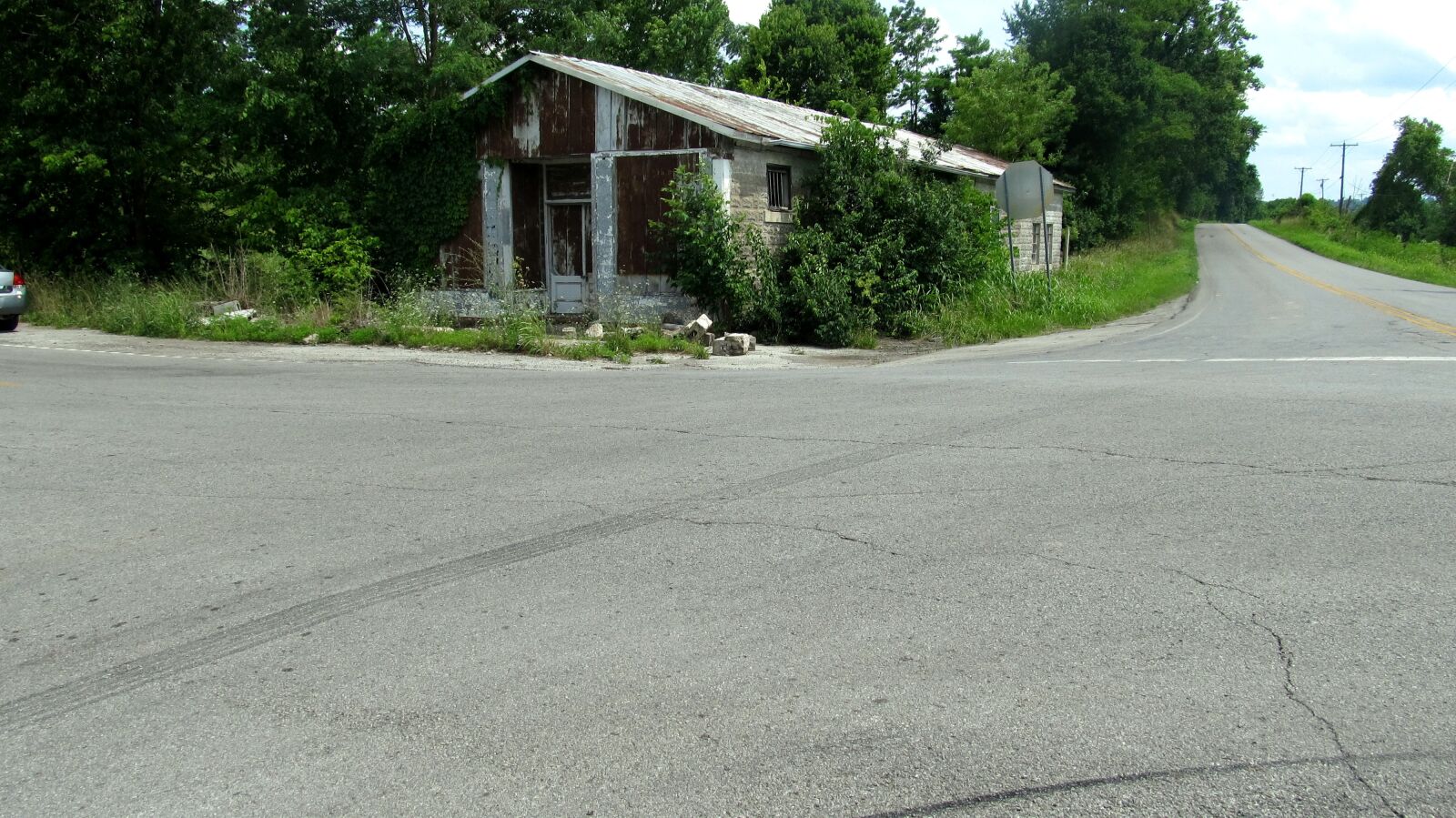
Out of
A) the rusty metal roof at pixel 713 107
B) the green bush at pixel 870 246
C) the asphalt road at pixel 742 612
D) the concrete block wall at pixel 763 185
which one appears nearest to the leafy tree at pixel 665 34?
the rusty metal roof at pixel 713 107

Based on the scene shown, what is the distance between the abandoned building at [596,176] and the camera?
1827cm

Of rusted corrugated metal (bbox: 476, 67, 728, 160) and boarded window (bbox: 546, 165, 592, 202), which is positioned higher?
rusted corrugated metal (bbox: 476, 67, 728, 160)

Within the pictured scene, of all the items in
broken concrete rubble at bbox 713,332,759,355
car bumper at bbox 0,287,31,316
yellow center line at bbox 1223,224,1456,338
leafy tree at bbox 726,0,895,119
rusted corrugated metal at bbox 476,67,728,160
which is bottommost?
broken concrete rubble at bbox 713,332,759,355

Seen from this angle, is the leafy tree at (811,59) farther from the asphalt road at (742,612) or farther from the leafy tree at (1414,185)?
the leafy tree at (1414,185)

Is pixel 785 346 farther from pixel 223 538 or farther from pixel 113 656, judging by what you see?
pixel 113 656

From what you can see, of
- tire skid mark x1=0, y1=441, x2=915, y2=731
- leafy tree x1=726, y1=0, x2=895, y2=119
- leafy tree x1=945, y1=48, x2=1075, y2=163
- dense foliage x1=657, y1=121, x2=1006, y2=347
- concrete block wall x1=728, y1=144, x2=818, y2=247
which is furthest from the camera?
leafy tree x1=726, y1=0, x2=895, y2=119

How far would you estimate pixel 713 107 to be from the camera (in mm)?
19953

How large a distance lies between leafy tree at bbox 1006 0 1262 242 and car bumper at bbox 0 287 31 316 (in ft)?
126

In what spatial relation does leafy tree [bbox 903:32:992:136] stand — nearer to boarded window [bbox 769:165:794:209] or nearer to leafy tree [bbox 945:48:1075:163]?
leafy tree [bbox 945:48:1075:163]

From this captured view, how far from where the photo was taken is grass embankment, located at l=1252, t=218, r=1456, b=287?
130 ft

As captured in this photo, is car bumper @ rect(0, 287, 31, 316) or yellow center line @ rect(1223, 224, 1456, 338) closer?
yellow center line @ rect(1223, 224, 1456, 338)

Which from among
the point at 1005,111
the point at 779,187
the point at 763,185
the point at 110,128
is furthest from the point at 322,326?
the point at 1005,111

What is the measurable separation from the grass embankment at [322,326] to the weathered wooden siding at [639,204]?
188 cm

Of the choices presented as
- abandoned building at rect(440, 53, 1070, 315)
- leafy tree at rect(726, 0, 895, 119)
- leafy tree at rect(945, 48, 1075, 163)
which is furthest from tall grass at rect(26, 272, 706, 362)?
leafy tree at rect(945, 48, 1075, 163)
